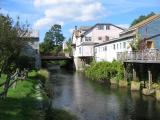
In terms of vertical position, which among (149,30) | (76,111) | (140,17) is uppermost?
(140,17)

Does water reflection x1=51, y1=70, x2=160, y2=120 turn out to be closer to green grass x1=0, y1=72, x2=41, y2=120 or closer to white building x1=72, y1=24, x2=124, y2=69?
green grass x1=0, y1=72, x2=41, y2=120

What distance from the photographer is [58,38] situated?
493 ft

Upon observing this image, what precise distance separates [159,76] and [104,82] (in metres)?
12.9

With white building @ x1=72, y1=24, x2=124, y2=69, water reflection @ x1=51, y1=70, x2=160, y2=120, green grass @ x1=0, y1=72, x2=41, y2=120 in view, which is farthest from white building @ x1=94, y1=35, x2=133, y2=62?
green grass @ x1=0, y1=72, x2=41, y2=120

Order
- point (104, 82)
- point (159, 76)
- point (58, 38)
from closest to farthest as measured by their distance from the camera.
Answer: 1. point (159, 76)
2. point (104, 82)
3. point (58, 38)

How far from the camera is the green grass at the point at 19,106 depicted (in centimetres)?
1825

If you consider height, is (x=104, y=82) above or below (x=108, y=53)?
below

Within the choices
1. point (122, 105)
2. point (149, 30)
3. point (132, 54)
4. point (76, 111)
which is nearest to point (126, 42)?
point (149, 30)

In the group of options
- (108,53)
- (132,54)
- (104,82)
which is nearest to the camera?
(132,54)

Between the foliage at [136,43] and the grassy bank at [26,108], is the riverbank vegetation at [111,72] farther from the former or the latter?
the grassy bank at [26,108]

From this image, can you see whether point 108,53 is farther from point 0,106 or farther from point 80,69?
point 0,106

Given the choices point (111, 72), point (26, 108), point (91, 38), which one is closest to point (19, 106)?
point (26, 108)

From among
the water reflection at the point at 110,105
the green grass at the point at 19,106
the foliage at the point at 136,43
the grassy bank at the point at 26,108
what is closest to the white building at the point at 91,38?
the foliage at the point at 136,43

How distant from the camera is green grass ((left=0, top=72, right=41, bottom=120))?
1825cm
